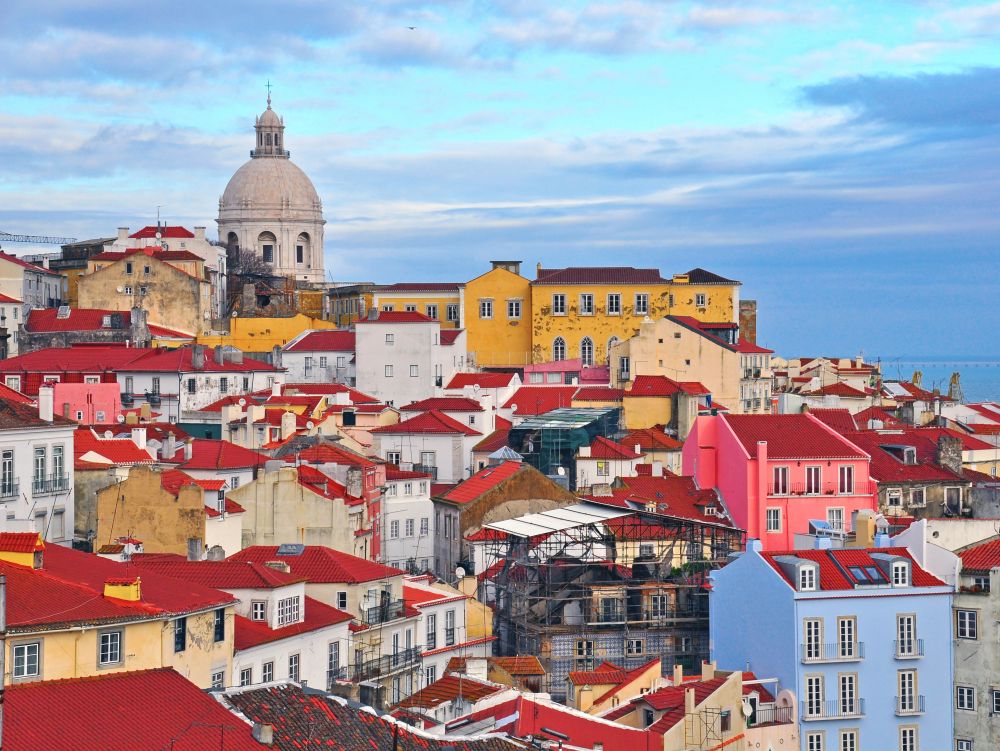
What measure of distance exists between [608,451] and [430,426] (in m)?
7.61

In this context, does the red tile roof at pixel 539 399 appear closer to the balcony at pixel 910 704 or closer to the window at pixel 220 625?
the balcony at pixel 910 704

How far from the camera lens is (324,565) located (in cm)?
4156

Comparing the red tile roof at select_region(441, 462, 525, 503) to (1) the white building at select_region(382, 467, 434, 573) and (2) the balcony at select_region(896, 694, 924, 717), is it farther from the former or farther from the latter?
(2) the balcony at select_region(896, 694, 924, 717)

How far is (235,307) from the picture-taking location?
108 metres

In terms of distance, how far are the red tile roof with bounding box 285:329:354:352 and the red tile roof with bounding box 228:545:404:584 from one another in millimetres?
51820

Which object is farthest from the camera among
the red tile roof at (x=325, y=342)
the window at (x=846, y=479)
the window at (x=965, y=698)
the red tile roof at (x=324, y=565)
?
the red tile roof at (x=325, y=342)

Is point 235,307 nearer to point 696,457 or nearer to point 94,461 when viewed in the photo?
point 696,457

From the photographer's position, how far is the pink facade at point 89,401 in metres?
72.4

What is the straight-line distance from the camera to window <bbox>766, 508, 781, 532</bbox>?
59.9 metres

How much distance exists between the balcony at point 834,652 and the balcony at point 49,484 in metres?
18.1

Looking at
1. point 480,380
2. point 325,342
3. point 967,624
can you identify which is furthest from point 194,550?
point 325,342

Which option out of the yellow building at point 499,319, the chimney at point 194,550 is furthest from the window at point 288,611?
the yellow building at point 499,319

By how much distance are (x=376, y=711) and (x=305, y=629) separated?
7.99m

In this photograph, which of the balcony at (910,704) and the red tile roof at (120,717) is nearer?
the red tile roof at (120,717)
